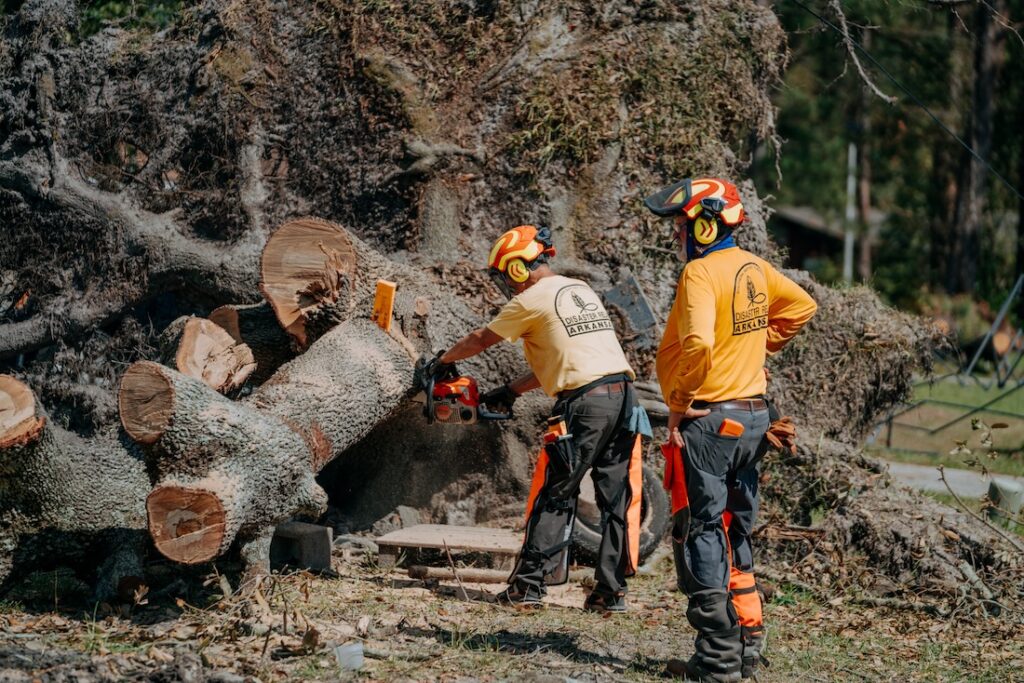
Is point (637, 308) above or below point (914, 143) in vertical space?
below

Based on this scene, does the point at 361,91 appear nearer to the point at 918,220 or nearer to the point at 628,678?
the point at 628,678

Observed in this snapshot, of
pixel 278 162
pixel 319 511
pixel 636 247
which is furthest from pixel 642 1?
pixel 319 511

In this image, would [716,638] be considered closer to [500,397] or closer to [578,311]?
[578,311]

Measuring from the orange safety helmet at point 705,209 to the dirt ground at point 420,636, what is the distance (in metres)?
1.99

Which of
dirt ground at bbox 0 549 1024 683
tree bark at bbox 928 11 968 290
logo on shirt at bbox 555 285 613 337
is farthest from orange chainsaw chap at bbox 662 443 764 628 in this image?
tree bark at bbox 928 11 968 290

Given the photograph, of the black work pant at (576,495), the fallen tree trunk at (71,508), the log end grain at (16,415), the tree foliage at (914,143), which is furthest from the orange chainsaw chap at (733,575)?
the tree foliage at (914,143)

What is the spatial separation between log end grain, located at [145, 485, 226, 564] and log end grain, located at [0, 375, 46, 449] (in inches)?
29.5

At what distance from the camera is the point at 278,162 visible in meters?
8.50

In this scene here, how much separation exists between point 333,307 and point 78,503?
1830 mm

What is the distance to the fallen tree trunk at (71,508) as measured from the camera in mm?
5891

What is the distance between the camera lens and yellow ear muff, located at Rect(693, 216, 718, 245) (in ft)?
17.1

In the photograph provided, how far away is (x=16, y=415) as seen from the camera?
562cm

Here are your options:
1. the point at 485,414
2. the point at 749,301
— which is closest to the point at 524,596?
the point at 485,414

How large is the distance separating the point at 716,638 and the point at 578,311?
5.78 ft
